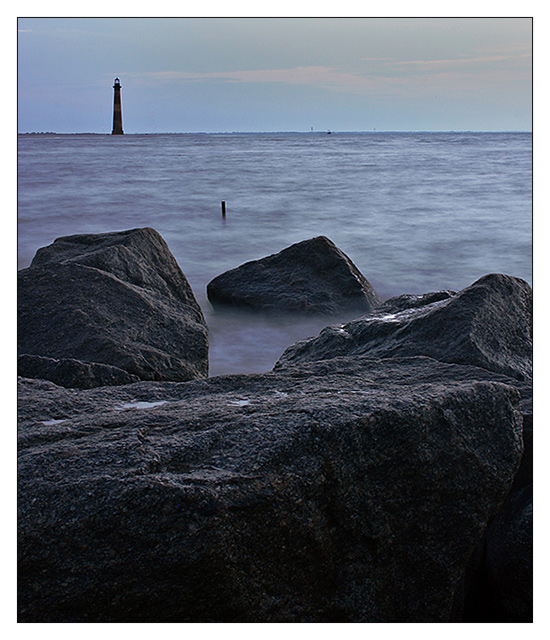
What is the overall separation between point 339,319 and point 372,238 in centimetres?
377

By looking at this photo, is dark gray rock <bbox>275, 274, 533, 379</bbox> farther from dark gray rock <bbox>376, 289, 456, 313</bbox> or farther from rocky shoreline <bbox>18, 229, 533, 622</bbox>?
dark gray rock <bbox>376, 289, 456, 313</bbox>

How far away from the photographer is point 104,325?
11.0 feet

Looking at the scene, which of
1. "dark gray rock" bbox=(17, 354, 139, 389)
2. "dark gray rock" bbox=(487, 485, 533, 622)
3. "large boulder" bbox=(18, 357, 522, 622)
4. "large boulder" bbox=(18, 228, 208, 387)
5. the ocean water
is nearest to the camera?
"large boulder" bbox=(18, 357, 522, 622)

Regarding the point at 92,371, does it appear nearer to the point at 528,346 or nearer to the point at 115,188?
the point at 528,346

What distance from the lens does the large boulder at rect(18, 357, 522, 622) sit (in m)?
1.50

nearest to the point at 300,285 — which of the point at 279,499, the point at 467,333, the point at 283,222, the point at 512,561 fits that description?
the point at 467,333

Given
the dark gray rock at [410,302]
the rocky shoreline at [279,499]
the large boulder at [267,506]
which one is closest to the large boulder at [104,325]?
the rocky shoreline at [279,499]

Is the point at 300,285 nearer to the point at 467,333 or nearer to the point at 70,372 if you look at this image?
the point at 467,333

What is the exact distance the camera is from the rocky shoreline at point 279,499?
1.51m

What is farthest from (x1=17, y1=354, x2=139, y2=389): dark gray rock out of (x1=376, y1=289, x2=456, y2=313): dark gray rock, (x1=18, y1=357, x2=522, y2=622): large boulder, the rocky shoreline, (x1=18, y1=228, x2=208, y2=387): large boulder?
(x1=376, y1=289, x2=456, y2=313): dark gray rock

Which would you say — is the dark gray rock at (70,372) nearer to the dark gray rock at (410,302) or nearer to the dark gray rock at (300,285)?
the dark gray rock at (410,302)

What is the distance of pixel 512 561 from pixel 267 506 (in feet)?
3.04

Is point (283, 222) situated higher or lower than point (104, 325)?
higher

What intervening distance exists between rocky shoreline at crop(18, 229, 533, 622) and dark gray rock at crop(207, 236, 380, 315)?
307 cm
